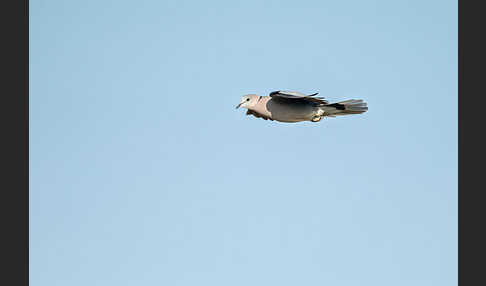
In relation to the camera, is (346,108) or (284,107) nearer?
(284,107)

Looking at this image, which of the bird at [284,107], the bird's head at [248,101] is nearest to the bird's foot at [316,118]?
the bird at [284,107]

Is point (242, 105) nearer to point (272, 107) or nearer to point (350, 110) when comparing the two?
point (272, 107)

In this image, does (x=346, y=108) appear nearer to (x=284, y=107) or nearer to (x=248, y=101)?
(x=284, y=107)

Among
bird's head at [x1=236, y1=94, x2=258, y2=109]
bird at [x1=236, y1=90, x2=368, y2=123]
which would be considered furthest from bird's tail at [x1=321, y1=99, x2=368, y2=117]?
bird's head at [x1=236, y1=94, x2=258, y2=109]

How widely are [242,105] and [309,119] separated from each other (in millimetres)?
2495

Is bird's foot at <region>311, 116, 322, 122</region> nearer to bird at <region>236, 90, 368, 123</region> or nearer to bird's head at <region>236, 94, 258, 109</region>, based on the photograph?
bird at <region>236, 90, 368, 123</region>

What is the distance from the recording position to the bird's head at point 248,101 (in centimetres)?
3809

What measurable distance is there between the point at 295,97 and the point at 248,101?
1.89m

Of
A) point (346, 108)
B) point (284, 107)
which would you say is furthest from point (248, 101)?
point (346, 108)

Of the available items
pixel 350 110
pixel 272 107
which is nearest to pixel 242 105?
pixel 272 107

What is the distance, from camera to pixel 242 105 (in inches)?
1501

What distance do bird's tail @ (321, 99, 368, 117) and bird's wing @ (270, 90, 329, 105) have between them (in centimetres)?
82

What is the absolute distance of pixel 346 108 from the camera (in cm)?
3897

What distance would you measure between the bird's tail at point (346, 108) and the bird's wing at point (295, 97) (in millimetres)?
821
